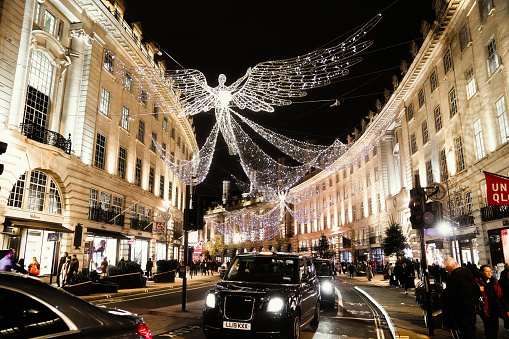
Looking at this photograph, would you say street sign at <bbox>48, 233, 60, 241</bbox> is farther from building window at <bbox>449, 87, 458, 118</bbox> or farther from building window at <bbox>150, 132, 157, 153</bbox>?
building window at <bbox>449, 87, 458, 118</bbox>

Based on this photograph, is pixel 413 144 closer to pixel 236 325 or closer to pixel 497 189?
pixel 497 189

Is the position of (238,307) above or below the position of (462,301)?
below

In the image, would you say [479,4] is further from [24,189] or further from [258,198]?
[258,198]

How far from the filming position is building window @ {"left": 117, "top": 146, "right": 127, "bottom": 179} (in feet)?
95.1

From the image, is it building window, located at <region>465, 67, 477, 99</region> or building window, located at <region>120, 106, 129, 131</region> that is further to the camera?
building window, located at <region>120, 106, 129, 131</region>

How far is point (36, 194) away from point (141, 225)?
12.5 m

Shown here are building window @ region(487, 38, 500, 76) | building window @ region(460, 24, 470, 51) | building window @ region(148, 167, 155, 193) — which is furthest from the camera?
building window @ region(148, 167, 155, 193)

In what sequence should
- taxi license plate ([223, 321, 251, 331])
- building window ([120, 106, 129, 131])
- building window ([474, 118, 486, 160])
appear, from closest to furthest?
1. taxi license plate ([223, 321, 251, 331])
2. building window ([474, 118, 486, 160])
3. building window ([120, 106, 129, 131])

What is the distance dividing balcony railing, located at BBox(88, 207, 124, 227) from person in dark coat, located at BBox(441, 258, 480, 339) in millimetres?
23237

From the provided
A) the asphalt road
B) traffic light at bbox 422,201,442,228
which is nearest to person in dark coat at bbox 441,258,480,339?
traffic light at bbox 422,201,442,228

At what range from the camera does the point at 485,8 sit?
21031 mm

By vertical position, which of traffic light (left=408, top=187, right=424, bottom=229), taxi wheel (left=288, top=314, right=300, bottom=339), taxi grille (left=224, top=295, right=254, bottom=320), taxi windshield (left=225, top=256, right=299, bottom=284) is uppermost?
traffic light (left=408, top=187, right=424, bottom=229)

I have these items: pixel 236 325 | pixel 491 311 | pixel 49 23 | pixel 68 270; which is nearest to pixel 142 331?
pixel 236 325

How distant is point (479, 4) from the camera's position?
71.1 ft
